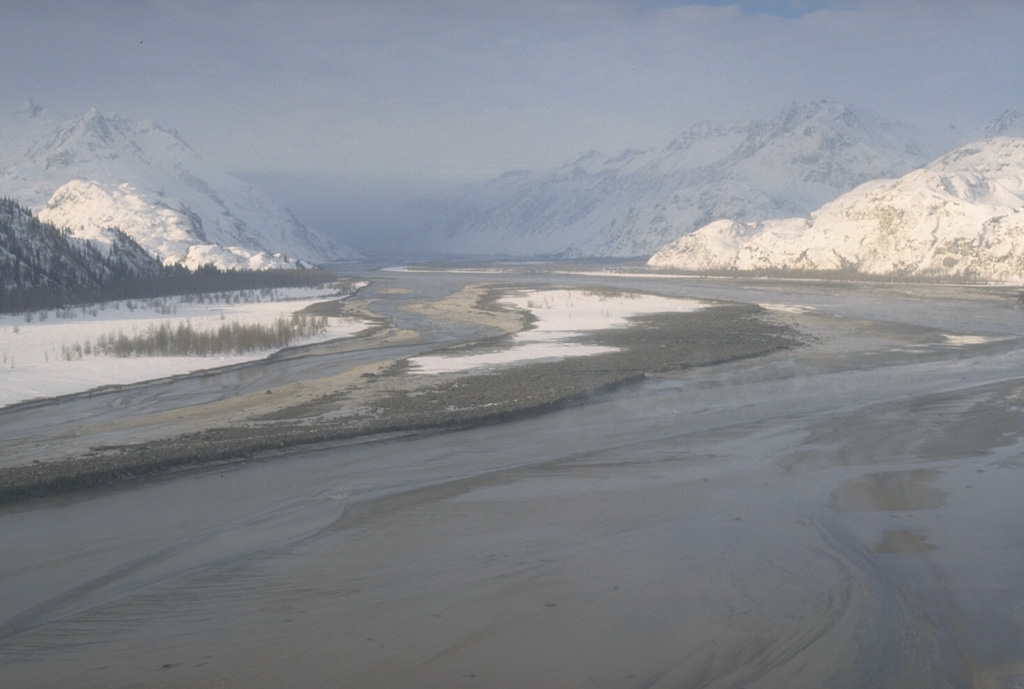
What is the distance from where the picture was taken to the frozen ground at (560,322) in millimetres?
36062

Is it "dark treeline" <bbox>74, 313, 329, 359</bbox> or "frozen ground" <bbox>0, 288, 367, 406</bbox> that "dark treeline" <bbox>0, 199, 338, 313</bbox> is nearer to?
"frozen ground" <bbox>0, 288, 367, 406</bbox>

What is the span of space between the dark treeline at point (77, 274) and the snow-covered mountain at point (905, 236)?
66036mm

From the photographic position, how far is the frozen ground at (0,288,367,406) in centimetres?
3155

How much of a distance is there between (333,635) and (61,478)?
969cm

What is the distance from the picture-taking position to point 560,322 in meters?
53.2

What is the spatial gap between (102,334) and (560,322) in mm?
24773

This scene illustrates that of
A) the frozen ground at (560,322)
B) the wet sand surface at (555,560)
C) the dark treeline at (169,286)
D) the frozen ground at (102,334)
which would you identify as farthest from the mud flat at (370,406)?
the dark treeline at (169,286)

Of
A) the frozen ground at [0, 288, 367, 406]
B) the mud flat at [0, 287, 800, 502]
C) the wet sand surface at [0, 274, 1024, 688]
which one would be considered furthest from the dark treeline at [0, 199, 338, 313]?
the wet sand surface at [0, 274, 1024, 688]

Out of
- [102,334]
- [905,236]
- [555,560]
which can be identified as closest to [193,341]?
[102,334]

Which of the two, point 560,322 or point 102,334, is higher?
point 102,334

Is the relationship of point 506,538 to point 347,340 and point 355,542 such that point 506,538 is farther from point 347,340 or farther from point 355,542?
point 347,340

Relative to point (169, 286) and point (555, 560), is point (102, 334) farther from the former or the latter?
point (169, 286)

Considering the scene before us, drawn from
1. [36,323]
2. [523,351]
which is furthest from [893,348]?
[36,323]

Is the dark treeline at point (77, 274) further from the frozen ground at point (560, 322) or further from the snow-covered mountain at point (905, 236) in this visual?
the snow-covered mountain at point (905, 236)
